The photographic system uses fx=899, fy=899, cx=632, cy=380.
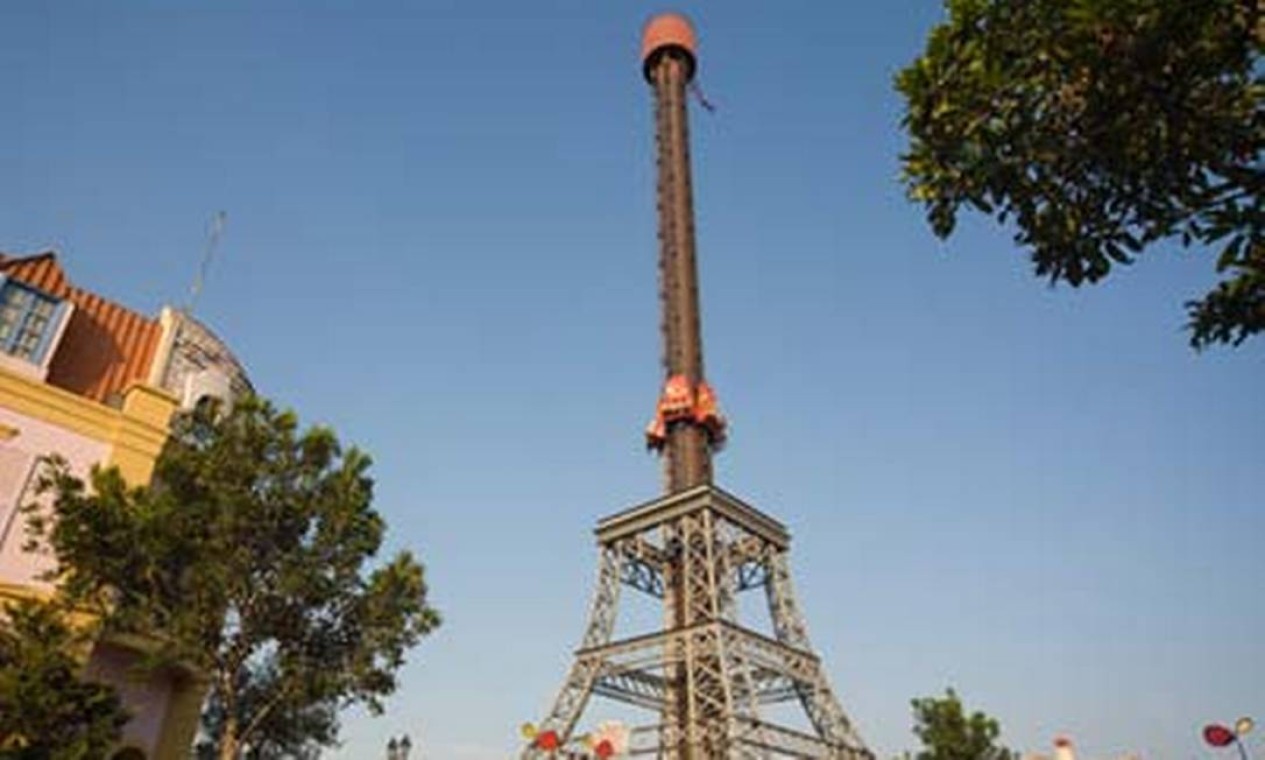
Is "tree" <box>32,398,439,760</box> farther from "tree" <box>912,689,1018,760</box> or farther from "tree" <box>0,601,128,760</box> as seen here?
"tree" <box>912,689,1018,760</box>

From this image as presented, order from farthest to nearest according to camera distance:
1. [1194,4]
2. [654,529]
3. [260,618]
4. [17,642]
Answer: [654,529], [260,618], [17,642], [1194,4]

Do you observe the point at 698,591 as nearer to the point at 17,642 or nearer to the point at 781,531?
the point at 781,531

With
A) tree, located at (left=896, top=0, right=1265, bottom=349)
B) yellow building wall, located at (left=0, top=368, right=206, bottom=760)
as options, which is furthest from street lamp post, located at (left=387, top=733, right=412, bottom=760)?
tree, located at (left=896, top=0, right=1265, bottom=349)

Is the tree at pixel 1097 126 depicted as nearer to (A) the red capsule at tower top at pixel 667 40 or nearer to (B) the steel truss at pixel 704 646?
(B) the steel truss at pixel 704 646

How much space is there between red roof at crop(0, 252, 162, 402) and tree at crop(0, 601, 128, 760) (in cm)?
926

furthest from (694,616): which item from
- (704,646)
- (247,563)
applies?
(247,563)

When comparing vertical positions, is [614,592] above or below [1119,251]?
above

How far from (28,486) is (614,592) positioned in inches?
1111

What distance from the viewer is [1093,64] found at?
9383mm

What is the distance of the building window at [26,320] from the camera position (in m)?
25.2

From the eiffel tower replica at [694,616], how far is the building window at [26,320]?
1061 inches

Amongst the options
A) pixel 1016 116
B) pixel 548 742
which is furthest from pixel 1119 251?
pixel 548 742

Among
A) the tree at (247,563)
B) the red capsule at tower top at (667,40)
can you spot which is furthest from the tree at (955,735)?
the red capsule at tower top at (667,40)

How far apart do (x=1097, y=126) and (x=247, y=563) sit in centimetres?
1997
